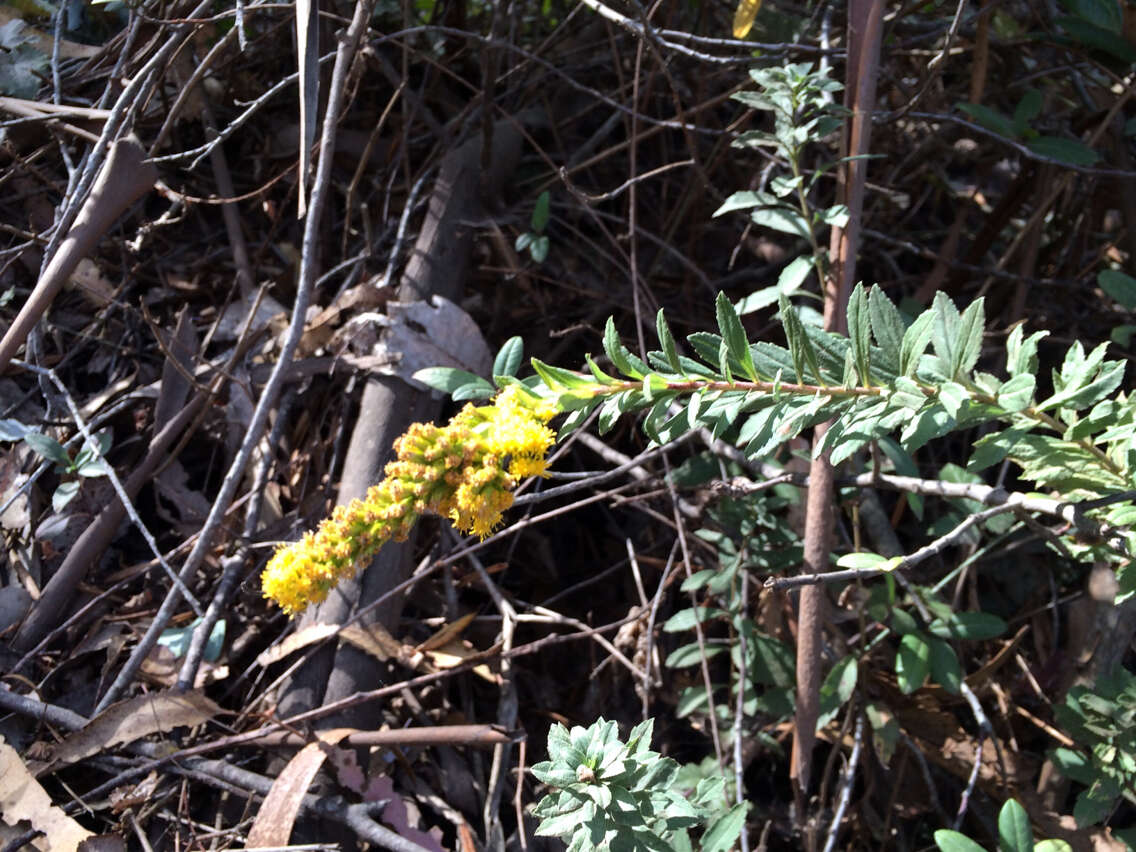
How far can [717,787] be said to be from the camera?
5.01ft

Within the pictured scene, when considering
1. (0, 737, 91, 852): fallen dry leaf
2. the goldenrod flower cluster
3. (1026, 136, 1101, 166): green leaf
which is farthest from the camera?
(1026, 136, 1101, 166): green leaf

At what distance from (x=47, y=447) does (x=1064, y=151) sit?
252cm

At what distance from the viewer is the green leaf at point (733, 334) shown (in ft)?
4.33

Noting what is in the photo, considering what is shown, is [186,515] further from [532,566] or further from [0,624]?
[532,566]

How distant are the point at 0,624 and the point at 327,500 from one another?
2.61 ft

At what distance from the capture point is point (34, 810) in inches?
69.0

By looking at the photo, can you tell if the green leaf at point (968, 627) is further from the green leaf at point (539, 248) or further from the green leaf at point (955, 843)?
the green leaf at point (539, 248)

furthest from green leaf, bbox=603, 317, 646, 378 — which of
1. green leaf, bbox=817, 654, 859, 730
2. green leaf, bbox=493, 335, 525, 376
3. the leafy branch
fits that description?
green leaf, bbox=817, 654, 859, 730

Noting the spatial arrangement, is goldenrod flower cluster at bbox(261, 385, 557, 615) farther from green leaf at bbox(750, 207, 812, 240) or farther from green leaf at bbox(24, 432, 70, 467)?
green leaf at bbox(24, 432, 70, 467)

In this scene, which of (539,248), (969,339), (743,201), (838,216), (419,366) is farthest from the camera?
(539,248)

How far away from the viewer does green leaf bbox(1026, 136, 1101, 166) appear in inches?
83.6

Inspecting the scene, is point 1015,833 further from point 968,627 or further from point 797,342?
point 797,342

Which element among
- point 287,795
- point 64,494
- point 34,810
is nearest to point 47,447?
point 64,494

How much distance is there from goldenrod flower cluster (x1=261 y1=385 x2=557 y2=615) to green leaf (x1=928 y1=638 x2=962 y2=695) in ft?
3.50
